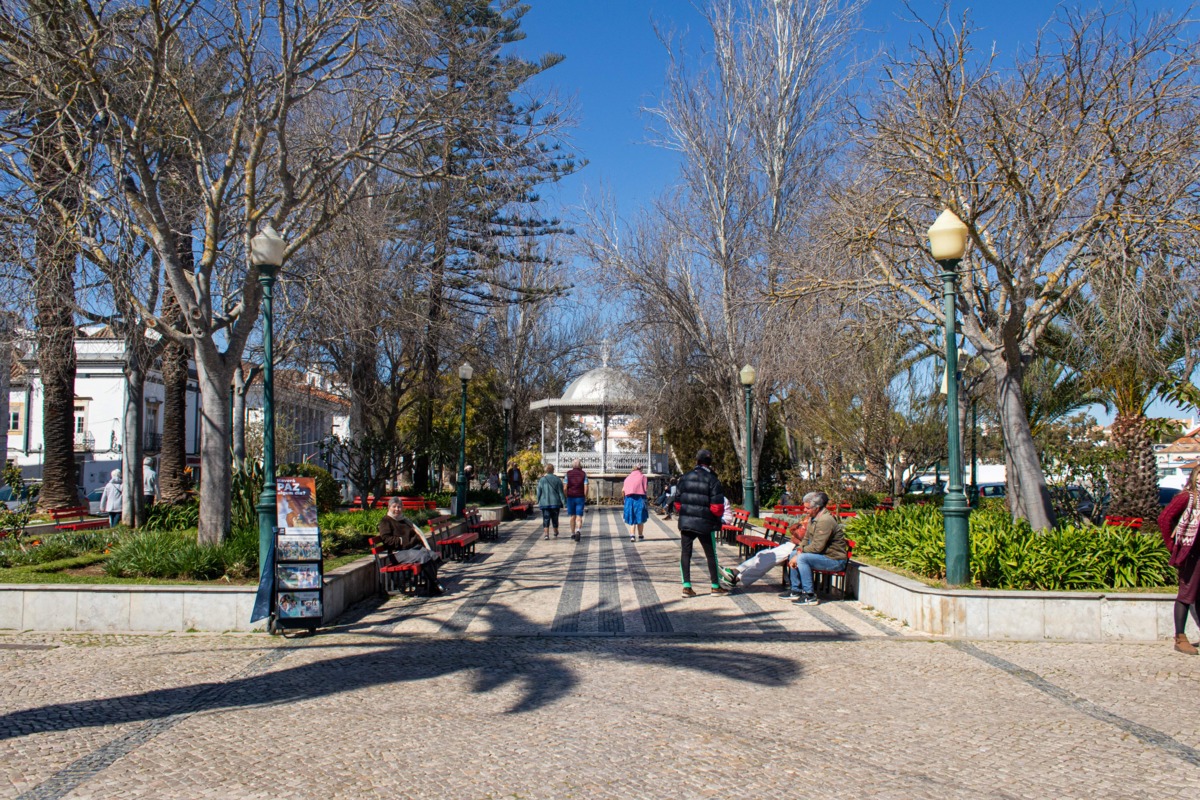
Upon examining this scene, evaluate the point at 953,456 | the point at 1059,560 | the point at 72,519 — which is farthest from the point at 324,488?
the point at 1059,560

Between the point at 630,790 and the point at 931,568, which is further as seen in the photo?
the point at 931,568

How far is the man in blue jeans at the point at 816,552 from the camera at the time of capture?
10.3m

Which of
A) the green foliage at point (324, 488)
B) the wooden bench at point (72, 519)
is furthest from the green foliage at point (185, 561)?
the green foliage at point (324, 488)

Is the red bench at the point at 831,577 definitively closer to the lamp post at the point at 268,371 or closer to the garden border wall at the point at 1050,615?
the garden border wall at the point at 1050,615

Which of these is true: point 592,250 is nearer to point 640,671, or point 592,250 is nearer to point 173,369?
point 173,369

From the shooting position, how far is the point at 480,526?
18266mm

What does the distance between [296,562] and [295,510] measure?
0.49 m

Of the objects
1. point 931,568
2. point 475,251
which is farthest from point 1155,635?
point 475,251

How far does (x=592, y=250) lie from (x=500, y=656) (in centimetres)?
1687

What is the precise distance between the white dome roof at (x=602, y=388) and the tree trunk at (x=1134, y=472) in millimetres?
13263

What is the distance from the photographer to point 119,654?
7691 mm

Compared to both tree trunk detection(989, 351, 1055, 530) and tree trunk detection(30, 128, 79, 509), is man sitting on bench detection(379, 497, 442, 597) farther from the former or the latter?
tree trunk detection(989, 351, 1055, 530)

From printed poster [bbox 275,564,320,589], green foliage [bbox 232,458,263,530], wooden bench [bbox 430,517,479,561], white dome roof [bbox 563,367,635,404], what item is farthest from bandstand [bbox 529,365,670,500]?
printed poster [bbox 275,564,320,589]

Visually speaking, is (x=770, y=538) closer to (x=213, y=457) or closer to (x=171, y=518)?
(x=213, y=457)
